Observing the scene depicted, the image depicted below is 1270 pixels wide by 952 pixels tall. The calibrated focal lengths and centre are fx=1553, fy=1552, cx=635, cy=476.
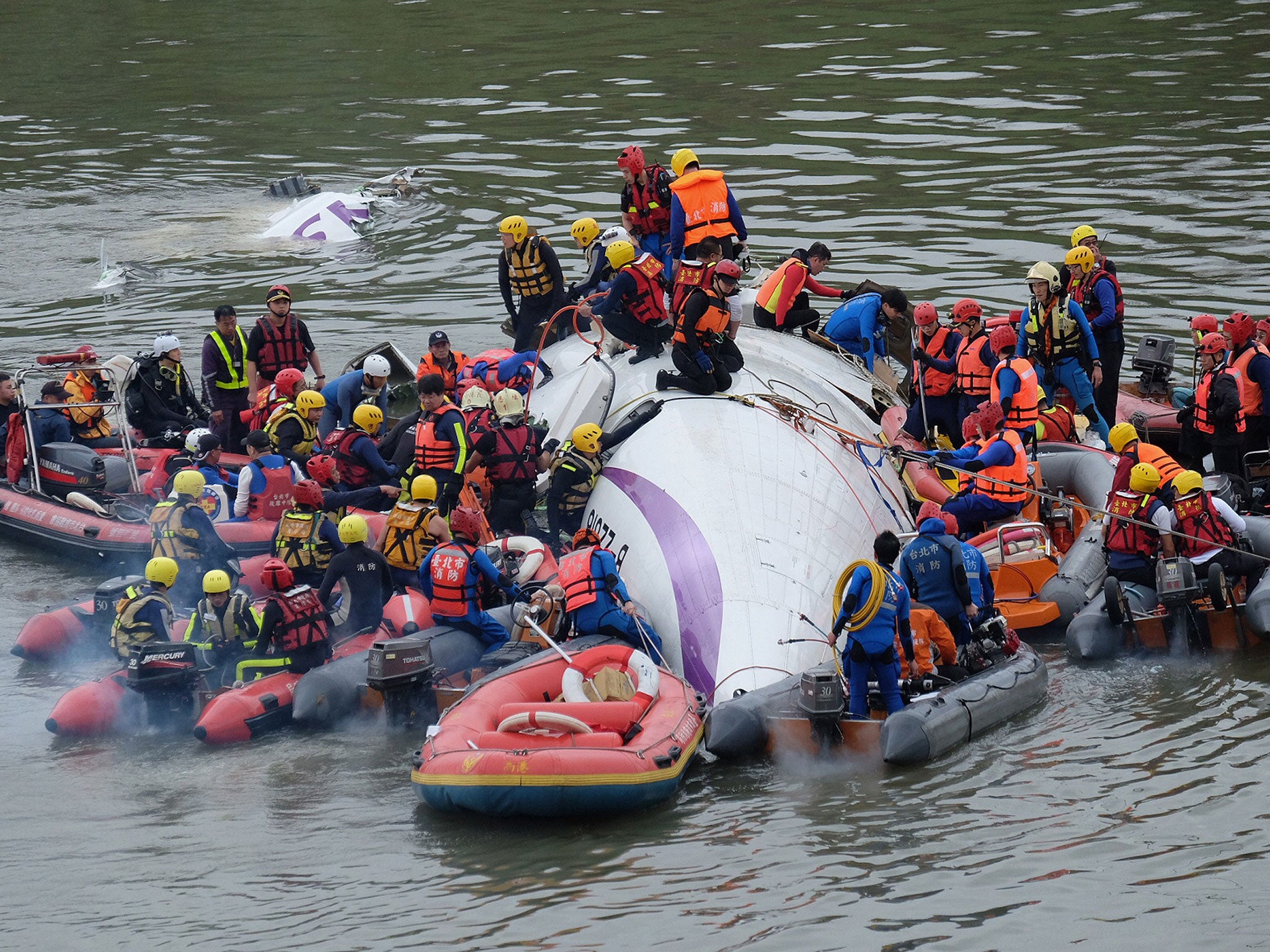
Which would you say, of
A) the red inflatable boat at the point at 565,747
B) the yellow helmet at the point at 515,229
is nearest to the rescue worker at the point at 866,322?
the yellow helmet at the point at 515,229

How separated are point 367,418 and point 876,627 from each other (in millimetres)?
5635

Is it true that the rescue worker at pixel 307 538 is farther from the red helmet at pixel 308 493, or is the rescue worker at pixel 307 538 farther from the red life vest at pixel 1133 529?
the red life vest at pixel 1133 529

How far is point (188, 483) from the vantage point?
11.9 meters

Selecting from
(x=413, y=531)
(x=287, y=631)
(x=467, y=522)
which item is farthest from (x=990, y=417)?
(x=287, y=631)

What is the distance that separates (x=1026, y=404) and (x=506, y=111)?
56.2ft

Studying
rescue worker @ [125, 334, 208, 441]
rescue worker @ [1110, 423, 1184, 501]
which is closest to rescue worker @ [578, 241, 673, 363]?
rescue worker @ [1110, 423, 1184, 501]

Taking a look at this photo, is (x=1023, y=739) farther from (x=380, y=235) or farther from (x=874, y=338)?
(x=380, y=235)

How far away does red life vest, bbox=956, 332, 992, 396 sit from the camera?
13.2m

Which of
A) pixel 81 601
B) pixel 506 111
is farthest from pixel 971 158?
pixel 81 601

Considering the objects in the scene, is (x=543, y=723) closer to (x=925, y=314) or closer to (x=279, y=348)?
(x=925, y=314)

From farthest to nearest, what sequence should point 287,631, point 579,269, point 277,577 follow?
point 579,269 < point 277,577 < point 287,631

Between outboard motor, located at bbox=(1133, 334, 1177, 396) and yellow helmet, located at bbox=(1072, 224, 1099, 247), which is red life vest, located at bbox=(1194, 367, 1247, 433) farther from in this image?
outboard motor, located at bbox=(1133, 334, 1177, 396)

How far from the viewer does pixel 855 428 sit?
41.7ft

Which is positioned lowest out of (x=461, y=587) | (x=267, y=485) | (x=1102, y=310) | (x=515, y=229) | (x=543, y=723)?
(x=543, y=723)
